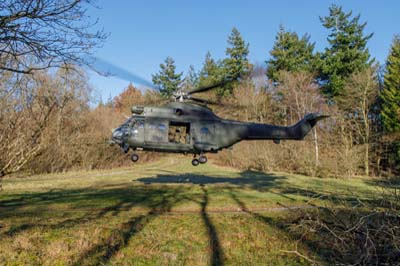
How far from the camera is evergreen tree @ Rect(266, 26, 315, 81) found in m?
35.8

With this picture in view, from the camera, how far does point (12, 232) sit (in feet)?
24.7

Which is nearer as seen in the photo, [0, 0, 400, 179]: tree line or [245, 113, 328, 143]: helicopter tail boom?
[245, 113, 328, 143]: helicopter tail boom

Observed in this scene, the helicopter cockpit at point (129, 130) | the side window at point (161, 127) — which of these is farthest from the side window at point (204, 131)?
the helicopter cockpit at point (129, 130)

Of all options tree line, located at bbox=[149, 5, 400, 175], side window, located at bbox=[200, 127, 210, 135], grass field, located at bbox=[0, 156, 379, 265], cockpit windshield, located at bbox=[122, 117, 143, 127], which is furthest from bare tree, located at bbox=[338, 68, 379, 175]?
cockpit windshield, located at bbox=[122, 117, 143, 127]

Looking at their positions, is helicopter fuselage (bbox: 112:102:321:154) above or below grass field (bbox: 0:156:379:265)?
above

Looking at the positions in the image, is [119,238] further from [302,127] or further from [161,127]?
[302,127]

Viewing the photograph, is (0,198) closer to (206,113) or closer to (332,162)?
(206,113)

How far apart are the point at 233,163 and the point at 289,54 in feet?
48.5

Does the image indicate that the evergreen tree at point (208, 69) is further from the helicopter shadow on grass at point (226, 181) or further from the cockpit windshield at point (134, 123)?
the cockpit windshield at point (134, 123)

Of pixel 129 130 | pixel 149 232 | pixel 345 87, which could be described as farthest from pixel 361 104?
pixel 149 232

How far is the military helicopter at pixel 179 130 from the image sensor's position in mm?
10570

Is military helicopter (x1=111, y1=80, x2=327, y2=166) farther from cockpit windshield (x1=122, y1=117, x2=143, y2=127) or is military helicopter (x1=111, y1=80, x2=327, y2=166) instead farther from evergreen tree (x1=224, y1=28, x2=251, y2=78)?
evergreen tree (x1=224, y1=28, x2=251, y2=78)

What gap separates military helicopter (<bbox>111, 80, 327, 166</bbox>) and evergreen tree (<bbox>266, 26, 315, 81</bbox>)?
25886mm

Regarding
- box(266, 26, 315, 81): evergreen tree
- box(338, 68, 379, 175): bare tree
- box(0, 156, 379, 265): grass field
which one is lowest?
box(0, 156, 379, 265): grass field
